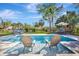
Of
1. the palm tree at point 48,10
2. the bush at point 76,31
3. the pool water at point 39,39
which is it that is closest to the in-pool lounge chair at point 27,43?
the pool water at point 39,39

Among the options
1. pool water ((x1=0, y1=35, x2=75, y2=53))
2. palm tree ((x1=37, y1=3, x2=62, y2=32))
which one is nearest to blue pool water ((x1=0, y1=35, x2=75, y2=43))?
pool water ((x1=0, y1=35, x2=75, y2=53))

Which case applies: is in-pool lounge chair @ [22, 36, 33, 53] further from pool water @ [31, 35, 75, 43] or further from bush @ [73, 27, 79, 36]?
bush @ [73, 27, 79, 36]

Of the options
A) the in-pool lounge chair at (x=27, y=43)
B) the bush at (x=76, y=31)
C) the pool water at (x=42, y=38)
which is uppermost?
the bush at (x=76, y=31)

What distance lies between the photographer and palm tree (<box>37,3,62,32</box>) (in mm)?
1299

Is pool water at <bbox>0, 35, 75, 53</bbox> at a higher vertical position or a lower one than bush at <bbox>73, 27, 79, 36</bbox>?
lower

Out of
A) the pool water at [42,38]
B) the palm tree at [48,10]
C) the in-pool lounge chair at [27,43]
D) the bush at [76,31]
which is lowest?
the in-pool lounge chair at [27,43]

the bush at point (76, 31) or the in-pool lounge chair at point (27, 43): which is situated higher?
the bush at point (76, 31)

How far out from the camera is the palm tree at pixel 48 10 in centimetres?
130

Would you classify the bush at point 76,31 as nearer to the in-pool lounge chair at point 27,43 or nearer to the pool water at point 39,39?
the pool water at point 39,39

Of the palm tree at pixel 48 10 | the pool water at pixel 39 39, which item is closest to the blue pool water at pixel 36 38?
the pool water at pixel 39 39

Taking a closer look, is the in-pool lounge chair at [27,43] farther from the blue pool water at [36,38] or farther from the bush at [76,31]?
the bush at [76,31]

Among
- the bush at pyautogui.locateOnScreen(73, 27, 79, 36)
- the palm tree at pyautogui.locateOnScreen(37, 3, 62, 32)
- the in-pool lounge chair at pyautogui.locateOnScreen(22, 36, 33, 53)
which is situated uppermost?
the palm tree at pyautogui.locateOnScreen(37, 3, 62, 32)

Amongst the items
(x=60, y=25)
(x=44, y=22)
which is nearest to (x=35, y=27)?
(x=44, y=22)

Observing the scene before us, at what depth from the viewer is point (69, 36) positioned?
1303 millimetres
